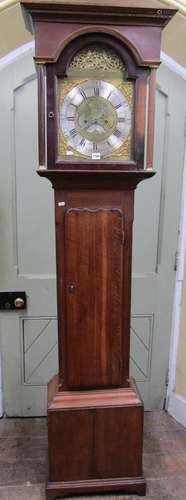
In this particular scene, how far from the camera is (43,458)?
1.79 m

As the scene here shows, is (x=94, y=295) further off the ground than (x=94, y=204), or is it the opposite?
(x=94, y=204)

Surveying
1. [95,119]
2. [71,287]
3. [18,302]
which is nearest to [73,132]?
[95,119]

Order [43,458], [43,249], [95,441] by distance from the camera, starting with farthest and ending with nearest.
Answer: [43,249], [43,458], [95,441]

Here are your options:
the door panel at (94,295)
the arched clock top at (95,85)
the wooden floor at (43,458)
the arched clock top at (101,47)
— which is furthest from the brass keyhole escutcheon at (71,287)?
the wooden floor at (43,458)

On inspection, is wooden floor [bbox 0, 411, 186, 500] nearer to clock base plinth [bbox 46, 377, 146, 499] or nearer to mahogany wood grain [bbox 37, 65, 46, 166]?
clock base plinth [bbox 46, 377, 146, 499]

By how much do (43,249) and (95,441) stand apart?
0.87 metres

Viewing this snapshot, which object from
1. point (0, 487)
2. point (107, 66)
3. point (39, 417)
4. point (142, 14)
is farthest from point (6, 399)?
point (142, 14)

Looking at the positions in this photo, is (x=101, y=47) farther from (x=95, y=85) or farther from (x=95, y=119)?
(x=95, y=119)

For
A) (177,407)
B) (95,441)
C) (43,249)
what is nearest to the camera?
(95,441)

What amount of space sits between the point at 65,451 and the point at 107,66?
1365mm

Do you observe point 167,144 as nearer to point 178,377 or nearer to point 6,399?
point 178,377

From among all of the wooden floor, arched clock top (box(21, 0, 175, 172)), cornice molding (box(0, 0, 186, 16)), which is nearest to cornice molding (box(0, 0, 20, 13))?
cornice molding (box(0, 0, 186, 16))

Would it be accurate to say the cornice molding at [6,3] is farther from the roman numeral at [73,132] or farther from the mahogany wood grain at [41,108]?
the roman numeral at [73,132]

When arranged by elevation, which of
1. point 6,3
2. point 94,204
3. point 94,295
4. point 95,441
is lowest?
point 95,441
